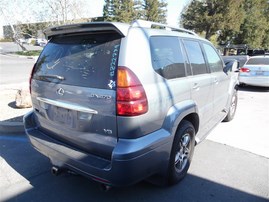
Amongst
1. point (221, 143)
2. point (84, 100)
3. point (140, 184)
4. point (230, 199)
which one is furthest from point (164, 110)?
point (221, 143)

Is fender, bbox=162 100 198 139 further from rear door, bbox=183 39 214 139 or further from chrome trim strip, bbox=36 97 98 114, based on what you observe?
chrome trim strip, bbox=36 97 98 114

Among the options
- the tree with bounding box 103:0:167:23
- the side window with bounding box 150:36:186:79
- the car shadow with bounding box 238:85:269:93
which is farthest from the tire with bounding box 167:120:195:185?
the tree with bounding box 103:0:167:23

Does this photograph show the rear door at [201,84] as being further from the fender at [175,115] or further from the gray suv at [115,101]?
the fender at [175,115]

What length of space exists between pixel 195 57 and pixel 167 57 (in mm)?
906

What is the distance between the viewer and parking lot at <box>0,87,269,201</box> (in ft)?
9.71

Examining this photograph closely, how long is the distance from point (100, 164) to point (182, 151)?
1.31m

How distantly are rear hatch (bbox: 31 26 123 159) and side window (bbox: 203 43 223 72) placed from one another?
2.20 m

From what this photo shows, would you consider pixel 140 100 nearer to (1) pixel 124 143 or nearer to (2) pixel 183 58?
(1) pixel 124 143

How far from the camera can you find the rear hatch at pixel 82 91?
7.65 ft

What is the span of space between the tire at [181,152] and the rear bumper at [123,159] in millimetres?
238

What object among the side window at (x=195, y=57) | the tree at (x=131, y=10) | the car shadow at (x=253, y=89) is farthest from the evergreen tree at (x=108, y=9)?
the side window at (x=195, y=57)

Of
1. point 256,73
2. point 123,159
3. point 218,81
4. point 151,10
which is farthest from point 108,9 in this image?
point 123,159

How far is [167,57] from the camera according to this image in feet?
9.16

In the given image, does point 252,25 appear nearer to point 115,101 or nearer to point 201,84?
point 201,84
